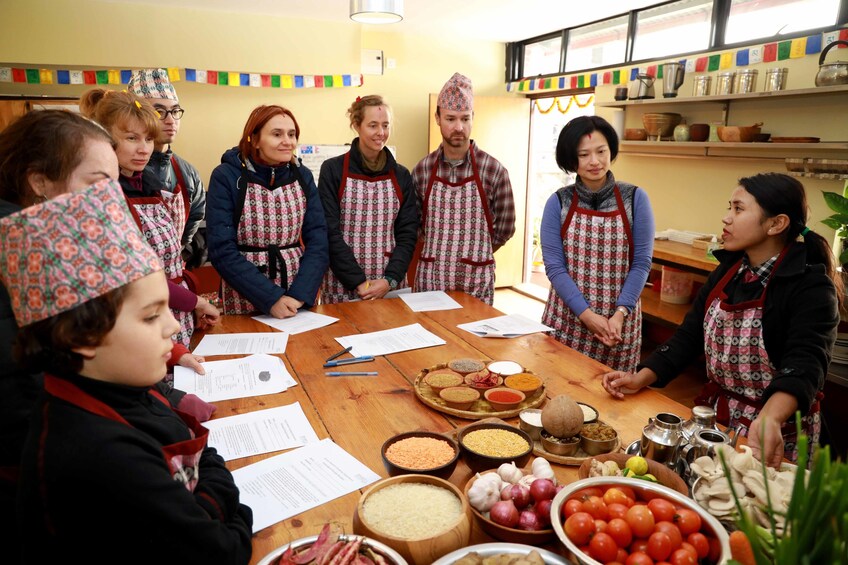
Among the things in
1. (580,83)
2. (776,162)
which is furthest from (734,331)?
(580,83)

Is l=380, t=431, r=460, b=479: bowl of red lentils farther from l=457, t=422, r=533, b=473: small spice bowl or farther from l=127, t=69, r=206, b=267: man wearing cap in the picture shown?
l=127, t=69, r=206, b=267: man wearing cap

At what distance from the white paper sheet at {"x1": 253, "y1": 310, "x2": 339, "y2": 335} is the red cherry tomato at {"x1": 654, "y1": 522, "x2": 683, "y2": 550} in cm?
157

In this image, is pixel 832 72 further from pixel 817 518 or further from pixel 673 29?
pixel 817 518

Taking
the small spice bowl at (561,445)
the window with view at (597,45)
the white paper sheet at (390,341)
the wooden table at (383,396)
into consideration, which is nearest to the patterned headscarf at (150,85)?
the wooden table at (383,396)

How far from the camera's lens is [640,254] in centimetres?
241

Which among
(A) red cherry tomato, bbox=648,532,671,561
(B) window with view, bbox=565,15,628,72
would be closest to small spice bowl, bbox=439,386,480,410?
(A) red cherry tomato, bbox=648,532,671,561

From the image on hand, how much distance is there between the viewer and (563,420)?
4.22 ft

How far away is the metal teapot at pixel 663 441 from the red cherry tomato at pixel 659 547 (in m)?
0.34

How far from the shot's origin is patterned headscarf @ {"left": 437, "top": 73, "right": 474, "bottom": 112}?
288 cm

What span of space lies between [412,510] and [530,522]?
0.70 ft

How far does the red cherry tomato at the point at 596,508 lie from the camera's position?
913 millimetres

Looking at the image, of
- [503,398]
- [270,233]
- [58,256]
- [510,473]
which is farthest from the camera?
[270,233]

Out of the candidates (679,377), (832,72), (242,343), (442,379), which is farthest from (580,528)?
(832,72)

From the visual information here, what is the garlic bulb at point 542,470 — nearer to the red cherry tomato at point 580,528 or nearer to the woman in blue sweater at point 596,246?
the red cherry tomato at point 580,528
